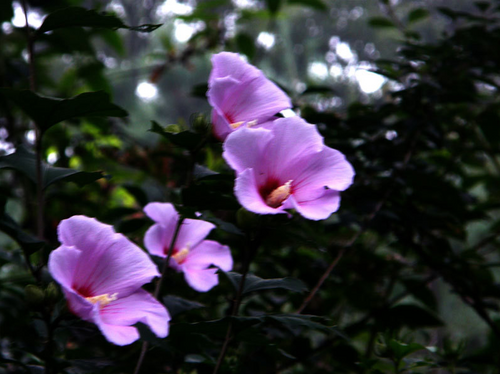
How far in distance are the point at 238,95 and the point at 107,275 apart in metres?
0.27

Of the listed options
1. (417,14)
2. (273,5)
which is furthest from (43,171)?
(417,14)

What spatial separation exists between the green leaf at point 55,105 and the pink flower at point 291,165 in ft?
0.60

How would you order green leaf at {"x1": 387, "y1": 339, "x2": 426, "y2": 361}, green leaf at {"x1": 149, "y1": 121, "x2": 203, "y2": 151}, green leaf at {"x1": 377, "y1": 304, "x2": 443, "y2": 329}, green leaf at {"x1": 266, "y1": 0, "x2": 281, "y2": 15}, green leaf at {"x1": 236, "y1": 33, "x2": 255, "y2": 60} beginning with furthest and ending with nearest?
green leaf at {"x1": 236, "y1": 33, "x2": 255, "y2": 60} → green leaf at {"x1": 266, "y1": 0, "x2": 281, "y2": 15} → green leaf at {"x1": 377, "y1": 304, "x2": 443, "y2": 329} → green leaf at {"x1": 387, "y1": 339, "x2": 426, "y2": 361} → green leaf at {"x1": 149, "y1": 121, "x2": 203, "y2": 151}

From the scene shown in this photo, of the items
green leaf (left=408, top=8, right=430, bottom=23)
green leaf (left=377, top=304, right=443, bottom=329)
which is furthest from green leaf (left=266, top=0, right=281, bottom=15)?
green leaf (left=377, top=304, right=443, bottom=329)

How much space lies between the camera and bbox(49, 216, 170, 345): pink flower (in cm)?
53

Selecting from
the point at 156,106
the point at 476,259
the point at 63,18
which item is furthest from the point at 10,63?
the point at 156,106

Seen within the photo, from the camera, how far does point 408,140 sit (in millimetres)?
1243

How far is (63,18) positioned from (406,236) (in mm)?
781

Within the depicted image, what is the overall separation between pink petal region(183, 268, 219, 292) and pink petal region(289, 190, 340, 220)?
223mm

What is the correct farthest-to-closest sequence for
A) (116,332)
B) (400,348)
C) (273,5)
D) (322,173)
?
(273,5)
(400,348)
(322,173)
(116,332)

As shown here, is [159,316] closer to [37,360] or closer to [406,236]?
[37,360]

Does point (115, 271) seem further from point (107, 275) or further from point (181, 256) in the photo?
point (181, 256)

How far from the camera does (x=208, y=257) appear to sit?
80 centimetres

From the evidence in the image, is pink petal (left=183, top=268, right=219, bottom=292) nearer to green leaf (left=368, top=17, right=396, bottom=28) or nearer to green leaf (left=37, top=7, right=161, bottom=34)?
green leaf (left=37, top=7, right=161, bottom=34)
